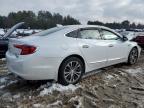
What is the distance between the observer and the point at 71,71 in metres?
5.91

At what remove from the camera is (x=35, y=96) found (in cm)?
524

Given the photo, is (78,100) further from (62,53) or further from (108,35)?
(108,35)

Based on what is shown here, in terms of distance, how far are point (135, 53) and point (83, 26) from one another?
8.96ft

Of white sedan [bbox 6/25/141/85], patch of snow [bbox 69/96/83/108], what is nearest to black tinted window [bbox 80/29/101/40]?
white sedan [bbox 6/25/141/85]

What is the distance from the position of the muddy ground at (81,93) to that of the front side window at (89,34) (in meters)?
1.07

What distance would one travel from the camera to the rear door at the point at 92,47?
20.5ft

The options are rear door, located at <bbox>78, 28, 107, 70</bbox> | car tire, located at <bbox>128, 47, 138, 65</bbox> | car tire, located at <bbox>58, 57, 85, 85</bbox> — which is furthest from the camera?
car tire, located at <bbox>128, 47, 138, 65</bbox>

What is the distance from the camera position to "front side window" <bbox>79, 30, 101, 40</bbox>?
21.1 feet

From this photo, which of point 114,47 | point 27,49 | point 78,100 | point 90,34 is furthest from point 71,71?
point 114,47

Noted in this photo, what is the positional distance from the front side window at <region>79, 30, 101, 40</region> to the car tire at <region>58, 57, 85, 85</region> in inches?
28.0

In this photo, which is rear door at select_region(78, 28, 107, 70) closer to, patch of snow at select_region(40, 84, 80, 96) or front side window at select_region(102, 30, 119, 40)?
front side window at select_region(102, 30, 119, 40)

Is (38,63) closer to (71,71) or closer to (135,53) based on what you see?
(71,71)

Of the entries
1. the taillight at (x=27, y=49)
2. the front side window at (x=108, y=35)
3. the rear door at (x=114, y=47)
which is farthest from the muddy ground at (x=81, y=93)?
the front side window at (x=108, y=35)

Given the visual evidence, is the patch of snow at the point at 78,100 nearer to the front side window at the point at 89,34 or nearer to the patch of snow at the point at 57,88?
the patch of snow at the point at 57,88
